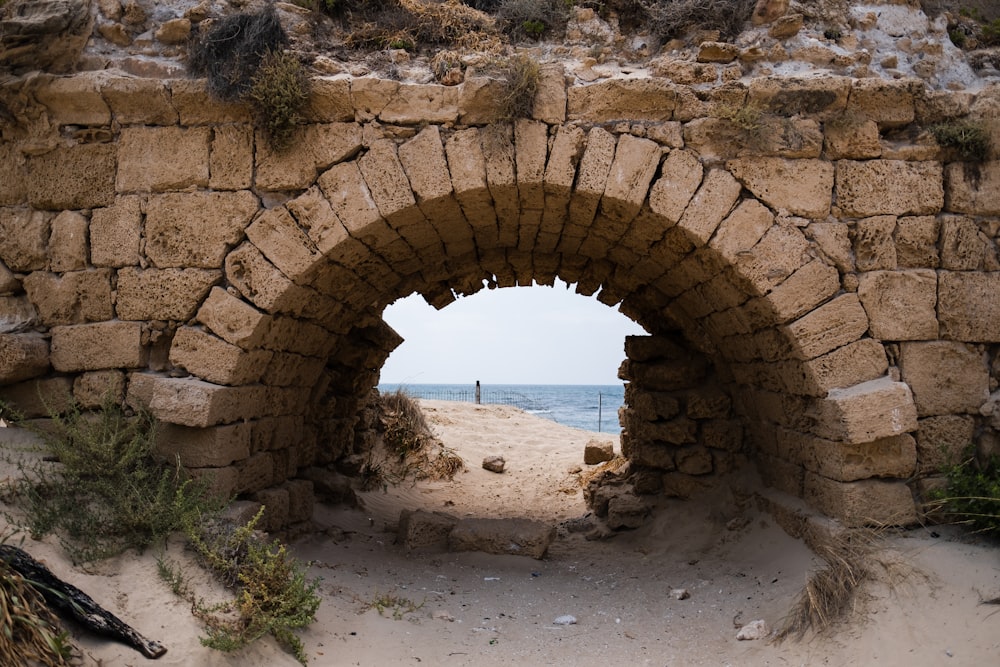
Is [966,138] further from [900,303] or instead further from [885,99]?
[900,303]

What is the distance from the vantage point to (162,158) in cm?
460

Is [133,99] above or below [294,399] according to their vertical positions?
above

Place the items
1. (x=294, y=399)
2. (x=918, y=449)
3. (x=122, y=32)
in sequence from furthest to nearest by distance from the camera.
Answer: (x=294, y=399), (x=122, y=32), (x=918, y=449)

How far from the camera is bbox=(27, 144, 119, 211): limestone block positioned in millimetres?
4660

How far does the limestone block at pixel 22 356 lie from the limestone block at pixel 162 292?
553mm

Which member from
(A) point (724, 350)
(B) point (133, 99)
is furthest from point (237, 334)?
(A) point (724, 350)

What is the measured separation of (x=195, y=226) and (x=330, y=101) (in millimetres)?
1208

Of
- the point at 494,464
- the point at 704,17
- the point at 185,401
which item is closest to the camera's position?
the point at 185,401

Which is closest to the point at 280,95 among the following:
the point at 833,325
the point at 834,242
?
the point at 834,242

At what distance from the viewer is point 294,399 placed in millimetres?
5703

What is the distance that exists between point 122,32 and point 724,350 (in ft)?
16.9

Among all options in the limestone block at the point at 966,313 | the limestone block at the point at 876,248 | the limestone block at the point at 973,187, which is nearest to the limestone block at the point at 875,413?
the limestone block at the point at 966,313

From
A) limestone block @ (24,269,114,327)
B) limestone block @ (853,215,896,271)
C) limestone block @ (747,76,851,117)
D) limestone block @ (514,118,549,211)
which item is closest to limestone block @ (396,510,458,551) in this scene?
limestone block @ (24,269,114,327)

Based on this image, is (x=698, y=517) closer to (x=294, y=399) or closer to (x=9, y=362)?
(x=294, y=399)
